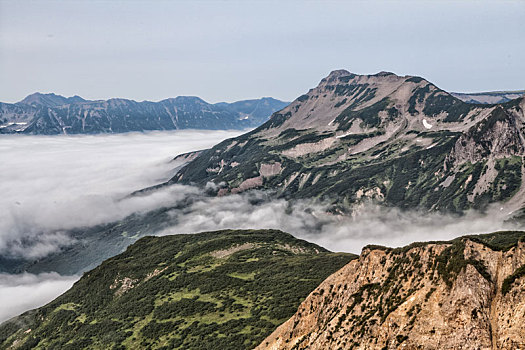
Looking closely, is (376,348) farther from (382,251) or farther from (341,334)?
(382,251)

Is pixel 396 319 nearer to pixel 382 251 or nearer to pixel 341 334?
pixel 341 334

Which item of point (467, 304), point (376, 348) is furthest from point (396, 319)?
point (467, 304)

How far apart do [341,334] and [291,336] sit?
782 inches

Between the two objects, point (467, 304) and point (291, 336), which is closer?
point (467, 304)

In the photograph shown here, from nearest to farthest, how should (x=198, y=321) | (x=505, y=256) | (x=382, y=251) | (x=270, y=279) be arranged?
(x=505, y=256) < (x=382, y=251) < (x=198, y=321) < (x=270, y=279)

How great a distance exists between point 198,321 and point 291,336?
3528 inches

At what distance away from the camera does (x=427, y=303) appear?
69.6 m

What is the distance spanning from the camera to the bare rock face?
203 ft

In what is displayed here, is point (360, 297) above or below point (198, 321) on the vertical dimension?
above

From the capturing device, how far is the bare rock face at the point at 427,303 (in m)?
61.8

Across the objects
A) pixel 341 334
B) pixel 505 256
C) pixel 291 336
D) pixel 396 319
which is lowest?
pixel 291 336

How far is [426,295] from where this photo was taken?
71.1 meters

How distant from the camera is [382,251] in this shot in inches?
3693

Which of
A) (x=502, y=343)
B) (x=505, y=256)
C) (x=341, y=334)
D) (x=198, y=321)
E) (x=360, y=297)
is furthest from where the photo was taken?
(x=198, y=321)
